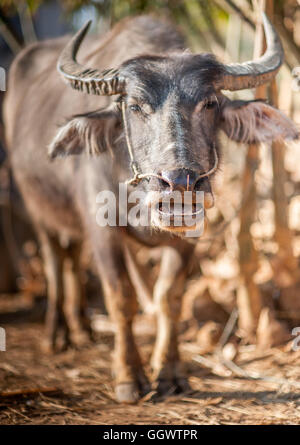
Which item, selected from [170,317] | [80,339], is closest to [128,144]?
[170,317]

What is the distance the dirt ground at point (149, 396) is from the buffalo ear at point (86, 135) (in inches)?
56.7

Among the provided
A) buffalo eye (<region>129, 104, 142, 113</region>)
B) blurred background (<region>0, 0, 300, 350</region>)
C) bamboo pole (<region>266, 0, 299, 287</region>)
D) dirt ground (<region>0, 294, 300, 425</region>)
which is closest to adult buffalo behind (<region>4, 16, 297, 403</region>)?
buffalo eye (<region>129, 104, 142, 113</region>)

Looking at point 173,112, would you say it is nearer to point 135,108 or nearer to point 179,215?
point 135,108

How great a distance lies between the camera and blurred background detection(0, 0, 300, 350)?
12.1 ft

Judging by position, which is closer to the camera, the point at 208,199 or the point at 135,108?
the point at 208,199

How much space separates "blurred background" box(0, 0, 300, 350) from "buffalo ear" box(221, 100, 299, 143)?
0.25 meters

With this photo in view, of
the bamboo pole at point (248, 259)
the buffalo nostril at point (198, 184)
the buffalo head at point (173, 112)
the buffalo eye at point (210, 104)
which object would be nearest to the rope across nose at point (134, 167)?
the buffalo head at point (173, 112)

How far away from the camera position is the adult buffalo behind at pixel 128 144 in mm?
2613

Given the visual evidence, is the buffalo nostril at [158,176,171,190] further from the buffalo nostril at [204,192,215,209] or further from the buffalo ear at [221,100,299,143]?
the buffalo ear at [221,100,299,143]

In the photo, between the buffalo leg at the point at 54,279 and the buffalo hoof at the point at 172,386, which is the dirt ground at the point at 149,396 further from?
the buffalo leg at the point at 54,279

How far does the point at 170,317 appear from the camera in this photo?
3.37 m

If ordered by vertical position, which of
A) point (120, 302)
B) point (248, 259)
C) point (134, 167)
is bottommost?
point (120, 302)

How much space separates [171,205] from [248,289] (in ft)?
5.09

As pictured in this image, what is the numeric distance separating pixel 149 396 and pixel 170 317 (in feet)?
1.71
